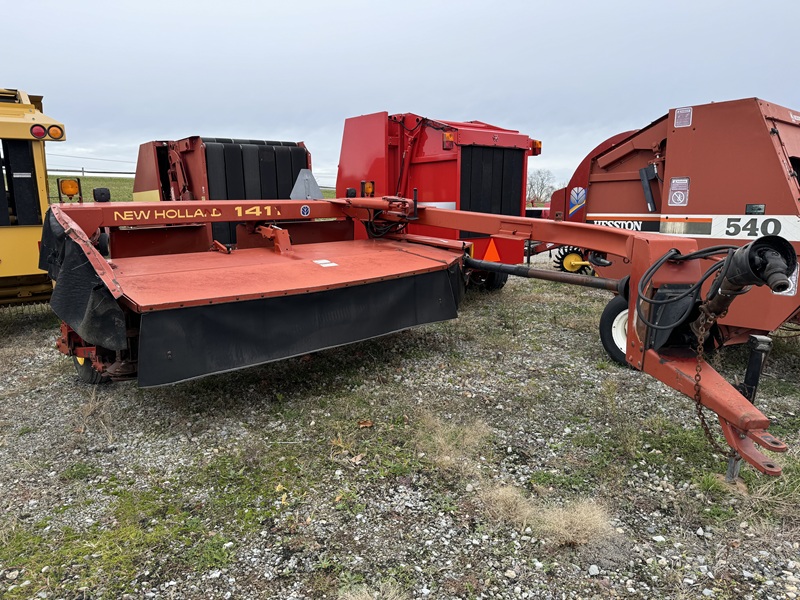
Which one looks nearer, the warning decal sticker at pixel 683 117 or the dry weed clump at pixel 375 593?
the dry weed clump at pixel 375 593

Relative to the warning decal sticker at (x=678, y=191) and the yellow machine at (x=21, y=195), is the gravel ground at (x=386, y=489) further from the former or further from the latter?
the warning decal sticker at (x=678, y=191)

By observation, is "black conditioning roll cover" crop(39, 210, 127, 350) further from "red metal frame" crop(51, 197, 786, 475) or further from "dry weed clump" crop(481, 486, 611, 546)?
"dry weed clump" crop(481, 486, 611, 546)

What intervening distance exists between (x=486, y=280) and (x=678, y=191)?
308 cm

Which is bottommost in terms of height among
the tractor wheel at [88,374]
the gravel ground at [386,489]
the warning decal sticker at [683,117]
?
the gravel ground at [386,489]

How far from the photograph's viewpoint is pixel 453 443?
3.48m

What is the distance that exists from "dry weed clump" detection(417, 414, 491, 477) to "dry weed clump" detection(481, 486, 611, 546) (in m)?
0.29

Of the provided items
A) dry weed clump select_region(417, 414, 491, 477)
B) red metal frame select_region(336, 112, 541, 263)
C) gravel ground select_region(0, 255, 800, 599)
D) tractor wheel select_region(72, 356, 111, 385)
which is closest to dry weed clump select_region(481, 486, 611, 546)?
gravel ground select_region(0, 255, 800, 599)

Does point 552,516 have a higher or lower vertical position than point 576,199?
lower

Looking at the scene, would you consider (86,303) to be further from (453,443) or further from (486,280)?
(486,280)

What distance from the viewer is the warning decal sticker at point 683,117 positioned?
5.02 metres

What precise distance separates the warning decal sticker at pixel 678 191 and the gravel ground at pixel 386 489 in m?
1.62

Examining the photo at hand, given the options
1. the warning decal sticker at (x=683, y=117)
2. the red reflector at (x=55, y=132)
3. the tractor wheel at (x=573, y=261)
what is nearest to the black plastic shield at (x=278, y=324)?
the warning decal sticker at (x=683, y=117)

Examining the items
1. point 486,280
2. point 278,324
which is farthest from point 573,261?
point 278,324

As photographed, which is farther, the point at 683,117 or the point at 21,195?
the point at 21,195
